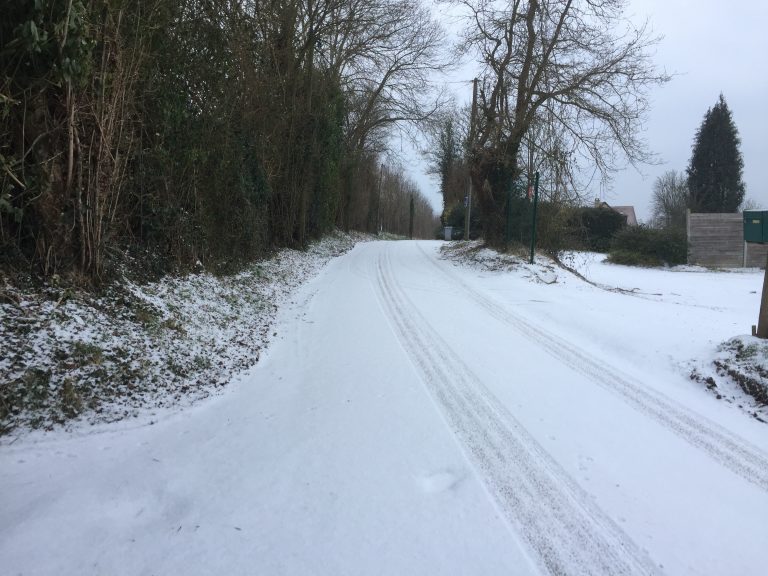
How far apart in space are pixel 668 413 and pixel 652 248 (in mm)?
22060

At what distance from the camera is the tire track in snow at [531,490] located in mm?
2719

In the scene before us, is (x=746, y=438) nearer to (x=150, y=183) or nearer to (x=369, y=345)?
(x=369, y=345)

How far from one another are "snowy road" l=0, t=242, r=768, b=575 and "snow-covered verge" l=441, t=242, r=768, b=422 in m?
0.23

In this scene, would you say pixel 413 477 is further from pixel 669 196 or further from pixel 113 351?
pixel 669 196

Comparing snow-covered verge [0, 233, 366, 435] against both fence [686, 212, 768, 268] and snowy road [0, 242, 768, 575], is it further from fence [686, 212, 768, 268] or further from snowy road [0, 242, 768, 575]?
fence [686, 212, 768, 268]

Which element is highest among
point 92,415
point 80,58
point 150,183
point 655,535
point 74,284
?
point 80,58

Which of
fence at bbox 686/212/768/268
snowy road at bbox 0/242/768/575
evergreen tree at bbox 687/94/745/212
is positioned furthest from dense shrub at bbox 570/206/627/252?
snowy road at bbox 0/242/768/575

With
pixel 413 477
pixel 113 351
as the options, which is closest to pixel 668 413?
pixel 413 477

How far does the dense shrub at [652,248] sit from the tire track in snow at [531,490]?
21630 mm

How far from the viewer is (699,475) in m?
3.58

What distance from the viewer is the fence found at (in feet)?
72.2

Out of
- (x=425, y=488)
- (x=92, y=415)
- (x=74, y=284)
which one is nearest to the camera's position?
(x=425, y=488)

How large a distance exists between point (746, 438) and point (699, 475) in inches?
38.7

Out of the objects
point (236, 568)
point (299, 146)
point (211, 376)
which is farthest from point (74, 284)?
point (299, 146)
